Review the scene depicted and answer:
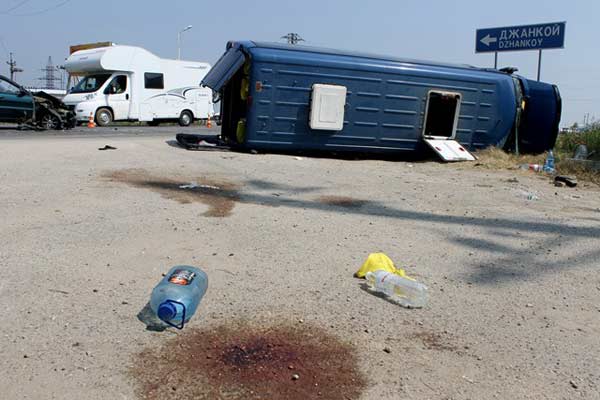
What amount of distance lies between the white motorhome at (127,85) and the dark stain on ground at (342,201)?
1539cm

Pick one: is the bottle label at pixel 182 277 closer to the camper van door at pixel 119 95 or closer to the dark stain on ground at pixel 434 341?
the dark stain on ground at pixel 434 341

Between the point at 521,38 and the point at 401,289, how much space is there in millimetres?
18737

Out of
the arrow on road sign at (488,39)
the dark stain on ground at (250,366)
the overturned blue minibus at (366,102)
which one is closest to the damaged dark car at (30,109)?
the overturned blue minibus at (366,102)

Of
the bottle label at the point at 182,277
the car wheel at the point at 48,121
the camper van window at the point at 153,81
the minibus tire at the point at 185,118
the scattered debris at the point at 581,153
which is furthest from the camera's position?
the minibus tire at the point at 185,118

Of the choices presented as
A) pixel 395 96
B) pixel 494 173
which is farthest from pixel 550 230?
pixel 395 96

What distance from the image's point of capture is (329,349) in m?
3.05

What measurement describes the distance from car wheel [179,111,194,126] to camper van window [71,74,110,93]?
395 centimetres

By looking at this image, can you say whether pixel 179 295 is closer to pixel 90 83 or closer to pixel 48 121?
pixel 48 121

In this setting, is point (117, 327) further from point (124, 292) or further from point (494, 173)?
point (494, 173)

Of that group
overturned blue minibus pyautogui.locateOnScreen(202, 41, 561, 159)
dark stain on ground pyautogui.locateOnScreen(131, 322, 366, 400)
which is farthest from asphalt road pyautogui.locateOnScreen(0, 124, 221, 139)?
dark stain on ground pyautogui.locateOnScreen(131, 322, 366, 400)

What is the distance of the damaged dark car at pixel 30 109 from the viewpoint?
16.2 meters

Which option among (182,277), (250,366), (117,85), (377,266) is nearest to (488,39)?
(117,85)

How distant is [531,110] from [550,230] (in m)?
8.70

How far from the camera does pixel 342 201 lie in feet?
22.9
